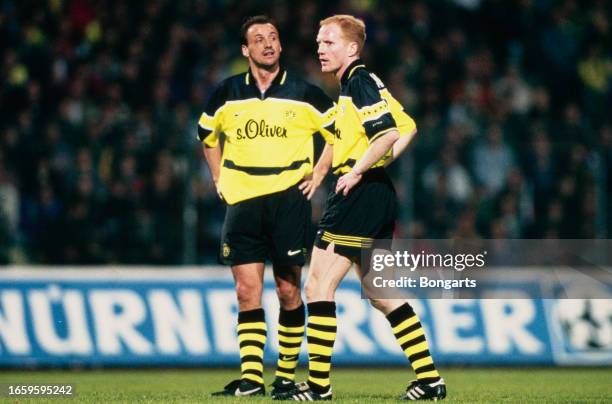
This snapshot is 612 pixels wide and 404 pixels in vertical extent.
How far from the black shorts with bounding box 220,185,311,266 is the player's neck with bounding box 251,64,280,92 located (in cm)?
74

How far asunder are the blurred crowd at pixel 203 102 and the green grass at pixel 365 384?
6.17ft

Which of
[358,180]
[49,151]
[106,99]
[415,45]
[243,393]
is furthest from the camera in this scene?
[415,45]

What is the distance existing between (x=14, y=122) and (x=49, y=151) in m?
1.00

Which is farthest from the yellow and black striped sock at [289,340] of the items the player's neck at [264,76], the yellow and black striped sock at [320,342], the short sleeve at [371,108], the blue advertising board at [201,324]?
the blue advertising board at [201,324]

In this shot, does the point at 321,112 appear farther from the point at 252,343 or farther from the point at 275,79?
the point at 252,343

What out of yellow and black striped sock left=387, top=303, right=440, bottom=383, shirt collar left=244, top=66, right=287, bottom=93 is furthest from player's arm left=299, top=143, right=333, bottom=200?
yellow and black striped sock left=387, top=303, right=440, bottom=383

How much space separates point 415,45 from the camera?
1669cm

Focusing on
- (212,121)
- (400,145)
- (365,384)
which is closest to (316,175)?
(400,145)

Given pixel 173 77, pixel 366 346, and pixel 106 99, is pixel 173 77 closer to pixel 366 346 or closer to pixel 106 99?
Result: pixel 106 99

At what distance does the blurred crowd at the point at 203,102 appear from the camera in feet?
44.9

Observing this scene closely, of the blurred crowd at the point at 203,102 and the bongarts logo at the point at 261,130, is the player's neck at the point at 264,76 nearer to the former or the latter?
the bongarts logo at the point at 261,130

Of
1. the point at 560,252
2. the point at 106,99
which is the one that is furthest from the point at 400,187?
the point at 106,99

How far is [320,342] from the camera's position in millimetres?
8023

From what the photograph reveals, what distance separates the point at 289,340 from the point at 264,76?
1871 millimetres
